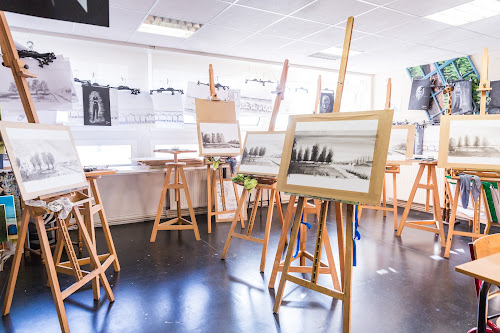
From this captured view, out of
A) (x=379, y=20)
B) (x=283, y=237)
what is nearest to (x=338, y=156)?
(x=283, y=237)

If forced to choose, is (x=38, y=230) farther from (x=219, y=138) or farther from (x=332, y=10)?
(x=332, y=10)

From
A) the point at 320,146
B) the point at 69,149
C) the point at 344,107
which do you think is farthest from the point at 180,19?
the point at 344,107

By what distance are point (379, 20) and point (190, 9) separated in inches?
79.5

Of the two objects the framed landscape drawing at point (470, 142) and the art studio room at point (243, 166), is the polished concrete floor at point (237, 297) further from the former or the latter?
the framed landscape drawing at point (470, 142)

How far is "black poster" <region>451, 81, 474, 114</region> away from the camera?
484cm

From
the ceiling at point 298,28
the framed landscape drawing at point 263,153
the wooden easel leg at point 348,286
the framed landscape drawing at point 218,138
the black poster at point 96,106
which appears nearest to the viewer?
the wooden easel leg at point 348,286

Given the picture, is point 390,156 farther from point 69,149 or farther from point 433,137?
point 69,149

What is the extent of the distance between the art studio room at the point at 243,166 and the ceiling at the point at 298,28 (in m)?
0.03

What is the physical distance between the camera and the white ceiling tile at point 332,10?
10.4 feet

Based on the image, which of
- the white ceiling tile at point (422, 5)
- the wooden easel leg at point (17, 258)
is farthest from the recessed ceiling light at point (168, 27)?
the wooden easel leg at point (17, 258)

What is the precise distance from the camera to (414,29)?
153 inches

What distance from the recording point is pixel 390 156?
4.21 meters

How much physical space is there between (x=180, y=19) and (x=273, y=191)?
7.18ft

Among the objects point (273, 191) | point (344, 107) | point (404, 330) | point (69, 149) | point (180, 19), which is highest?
point (180, 19)
